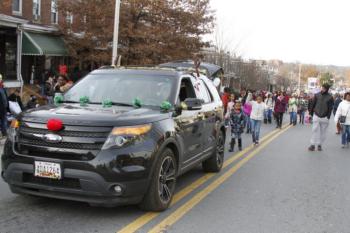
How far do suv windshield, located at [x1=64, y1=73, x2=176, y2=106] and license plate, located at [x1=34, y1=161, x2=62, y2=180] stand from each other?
1499 mm

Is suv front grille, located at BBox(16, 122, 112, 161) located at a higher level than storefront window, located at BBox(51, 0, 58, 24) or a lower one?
lower

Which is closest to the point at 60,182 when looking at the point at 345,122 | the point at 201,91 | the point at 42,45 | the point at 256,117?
the point at 201,91

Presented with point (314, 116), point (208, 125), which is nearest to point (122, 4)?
point (314, 116)

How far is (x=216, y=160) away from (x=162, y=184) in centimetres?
298

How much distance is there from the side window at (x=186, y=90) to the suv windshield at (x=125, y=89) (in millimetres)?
293

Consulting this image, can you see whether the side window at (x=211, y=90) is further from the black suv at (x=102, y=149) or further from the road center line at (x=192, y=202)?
the black suv at (x=102, y=149)

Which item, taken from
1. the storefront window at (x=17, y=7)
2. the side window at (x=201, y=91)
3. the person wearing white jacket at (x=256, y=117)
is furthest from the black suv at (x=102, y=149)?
the storefront window at (x=17, y=7)

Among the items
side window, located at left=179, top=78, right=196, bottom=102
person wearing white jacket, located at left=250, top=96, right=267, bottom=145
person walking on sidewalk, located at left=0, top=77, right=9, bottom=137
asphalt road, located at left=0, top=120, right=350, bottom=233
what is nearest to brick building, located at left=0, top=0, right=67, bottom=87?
person walking on sidewalk, located at left=0, top=77, right=9, bottom=137

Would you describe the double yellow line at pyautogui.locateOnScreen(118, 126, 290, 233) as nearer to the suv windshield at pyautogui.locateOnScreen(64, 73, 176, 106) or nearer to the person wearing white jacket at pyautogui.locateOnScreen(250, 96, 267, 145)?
the suv windshield at pyautogui.locateOnScreen(64, 73, 176, 106)

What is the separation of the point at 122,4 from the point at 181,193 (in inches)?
722

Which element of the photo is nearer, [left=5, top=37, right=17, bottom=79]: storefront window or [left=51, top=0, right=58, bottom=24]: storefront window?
[left=5, top=37, right=17, bottom=79]: storefront window

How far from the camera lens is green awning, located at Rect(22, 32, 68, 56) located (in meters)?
21.6

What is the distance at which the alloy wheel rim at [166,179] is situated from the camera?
5879mm

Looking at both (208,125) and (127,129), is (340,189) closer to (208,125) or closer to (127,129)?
(208,125)
